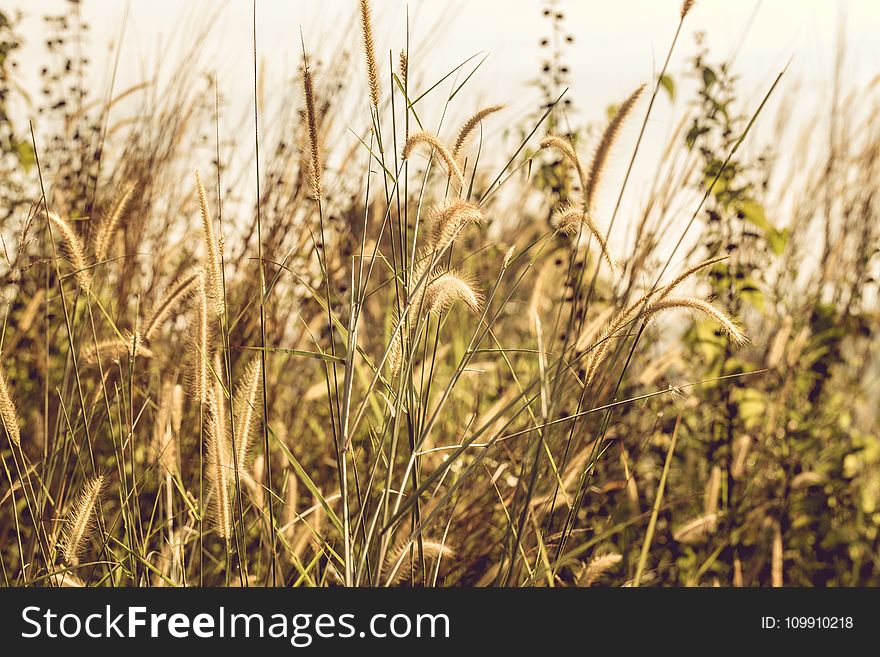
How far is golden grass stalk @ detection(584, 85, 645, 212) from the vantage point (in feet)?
4.00

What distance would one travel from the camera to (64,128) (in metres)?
2.35

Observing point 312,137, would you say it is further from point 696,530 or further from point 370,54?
point 696,530

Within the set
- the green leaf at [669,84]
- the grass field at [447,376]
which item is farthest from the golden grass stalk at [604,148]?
the green leaf at [669,84]

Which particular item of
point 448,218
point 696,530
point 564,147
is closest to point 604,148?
point 564,147

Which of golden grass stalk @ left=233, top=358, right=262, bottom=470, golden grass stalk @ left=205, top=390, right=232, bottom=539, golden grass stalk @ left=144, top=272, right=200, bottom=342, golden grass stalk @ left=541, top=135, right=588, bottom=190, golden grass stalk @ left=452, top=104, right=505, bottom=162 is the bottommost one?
golden grass stalk @ left=205, top=390, right=232, bottom=539

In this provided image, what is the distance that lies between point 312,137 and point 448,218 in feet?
0.63

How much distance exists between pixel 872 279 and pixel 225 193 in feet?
6.07

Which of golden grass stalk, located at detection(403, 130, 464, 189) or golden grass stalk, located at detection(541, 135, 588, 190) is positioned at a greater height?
golden grass stalk, located at detection(541, 135, 588, 190)

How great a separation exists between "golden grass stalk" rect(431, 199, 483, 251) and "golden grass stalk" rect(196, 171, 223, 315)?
0.27 m

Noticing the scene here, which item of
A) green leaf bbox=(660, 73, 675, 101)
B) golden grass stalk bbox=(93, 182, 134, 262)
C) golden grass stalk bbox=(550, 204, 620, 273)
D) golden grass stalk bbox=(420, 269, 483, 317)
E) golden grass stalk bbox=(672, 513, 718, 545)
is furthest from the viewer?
green leaf bbox=(660, 73, 675, 101)

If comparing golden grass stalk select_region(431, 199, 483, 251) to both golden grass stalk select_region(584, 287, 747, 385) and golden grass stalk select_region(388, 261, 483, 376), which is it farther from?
golden grass stalk select_region(584, 287, 747, 385)

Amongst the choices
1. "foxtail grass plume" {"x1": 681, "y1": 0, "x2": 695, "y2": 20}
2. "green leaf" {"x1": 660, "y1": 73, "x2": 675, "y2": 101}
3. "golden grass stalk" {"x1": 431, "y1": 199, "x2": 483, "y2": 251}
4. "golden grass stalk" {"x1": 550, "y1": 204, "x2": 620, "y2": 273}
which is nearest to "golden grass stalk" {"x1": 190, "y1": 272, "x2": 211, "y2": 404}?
"golden grass stalk" {"x1": 431, "y1": 199, "x2": 483, "y2": 251}

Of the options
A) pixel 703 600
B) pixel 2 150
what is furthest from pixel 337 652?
pixel 2 150

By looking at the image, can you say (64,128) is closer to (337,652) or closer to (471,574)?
(471,574)
